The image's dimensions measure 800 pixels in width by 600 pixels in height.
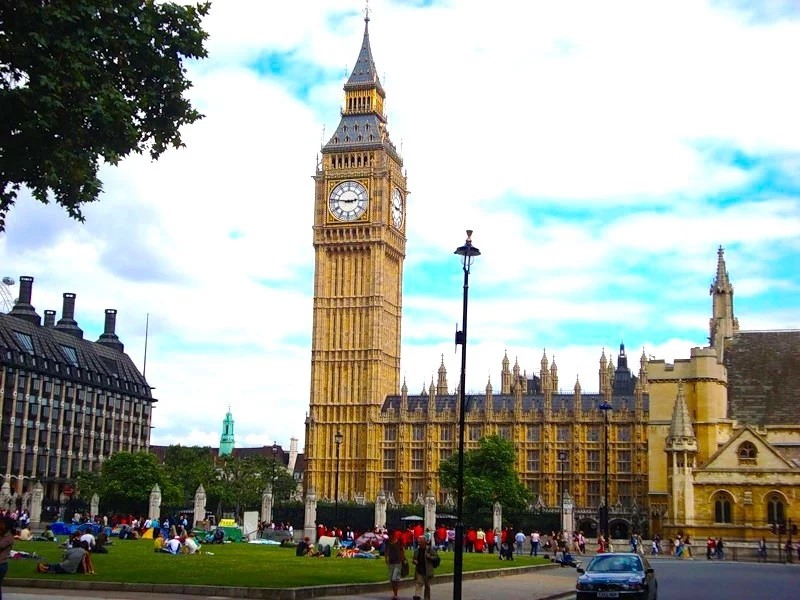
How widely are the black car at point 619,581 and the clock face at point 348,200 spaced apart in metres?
86.7

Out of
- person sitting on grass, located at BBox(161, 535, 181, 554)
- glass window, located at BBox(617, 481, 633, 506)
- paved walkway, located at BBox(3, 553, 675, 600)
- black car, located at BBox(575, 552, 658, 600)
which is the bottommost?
paved walkway, located at BBox(3, 553, 675, 600)

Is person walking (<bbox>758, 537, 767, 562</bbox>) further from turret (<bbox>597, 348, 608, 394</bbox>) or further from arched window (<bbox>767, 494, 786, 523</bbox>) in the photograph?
turret (<bbox>597, 348, 608, 394</bbox>)

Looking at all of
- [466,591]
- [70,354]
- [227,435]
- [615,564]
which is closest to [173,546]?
[466,591]

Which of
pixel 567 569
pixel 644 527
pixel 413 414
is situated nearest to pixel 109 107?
pixel 567 569

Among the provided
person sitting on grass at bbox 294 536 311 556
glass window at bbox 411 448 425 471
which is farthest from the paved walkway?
glass window at bbox 411 448 425 471

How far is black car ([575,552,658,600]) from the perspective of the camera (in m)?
20.8

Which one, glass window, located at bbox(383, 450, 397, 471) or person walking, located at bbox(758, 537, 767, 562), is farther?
glass window, located at bbox(383, 450, 397, 471)

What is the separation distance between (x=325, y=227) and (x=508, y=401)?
2610 cm

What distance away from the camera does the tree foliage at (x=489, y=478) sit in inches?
3019

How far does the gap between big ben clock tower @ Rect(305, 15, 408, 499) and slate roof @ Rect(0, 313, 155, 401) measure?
19.1 metres

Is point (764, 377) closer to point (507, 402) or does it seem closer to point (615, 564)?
point (615, 564)

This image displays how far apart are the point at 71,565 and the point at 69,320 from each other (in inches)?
3312

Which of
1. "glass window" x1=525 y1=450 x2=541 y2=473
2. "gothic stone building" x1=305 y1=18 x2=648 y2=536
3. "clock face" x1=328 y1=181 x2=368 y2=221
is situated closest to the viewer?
"gothic stone building" x1=305 y1=18 x2=648 y2=536

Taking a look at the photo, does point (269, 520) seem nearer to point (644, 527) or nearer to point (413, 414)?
point (644, 527)
